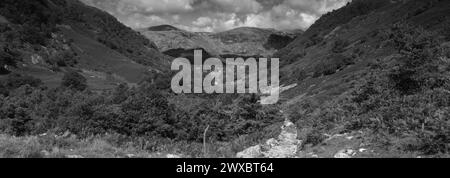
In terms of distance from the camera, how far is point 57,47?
12838 cm

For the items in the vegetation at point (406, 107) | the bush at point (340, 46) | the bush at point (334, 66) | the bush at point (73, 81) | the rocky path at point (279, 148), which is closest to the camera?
the vegetation at point (406, 107)

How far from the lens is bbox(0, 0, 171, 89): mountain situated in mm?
104875

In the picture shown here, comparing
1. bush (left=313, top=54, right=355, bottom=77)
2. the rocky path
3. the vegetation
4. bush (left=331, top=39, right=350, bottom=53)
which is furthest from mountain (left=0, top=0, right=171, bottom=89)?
the vegetation

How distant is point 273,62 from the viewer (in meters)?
83.0

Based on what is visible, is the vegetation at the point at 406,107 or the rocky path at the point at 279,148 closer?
the vegetation at the point at 406,107

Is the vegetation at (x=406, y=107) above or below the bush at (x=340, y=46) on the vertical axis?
below

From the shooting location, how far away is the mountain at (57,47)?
105 meters

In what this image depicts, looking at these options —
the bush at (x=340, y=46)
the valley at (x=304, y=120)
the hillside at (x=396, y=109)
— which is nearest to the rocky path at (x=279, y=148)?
the valley at (x=304, y=120)

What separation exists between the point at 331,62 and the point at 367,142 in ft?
97.6

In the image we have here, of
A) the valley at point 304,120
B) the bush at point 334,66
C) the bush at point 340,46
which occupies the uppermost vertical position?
the bush at point 340,46

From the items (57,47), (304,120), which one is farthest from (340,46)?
(57,47)

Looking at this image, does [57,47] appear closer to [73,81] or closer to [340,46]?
[73,81]

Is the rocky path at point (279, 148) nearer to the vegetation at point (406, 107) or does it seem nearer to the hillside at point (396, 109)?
the hillside at point (396, 109)
